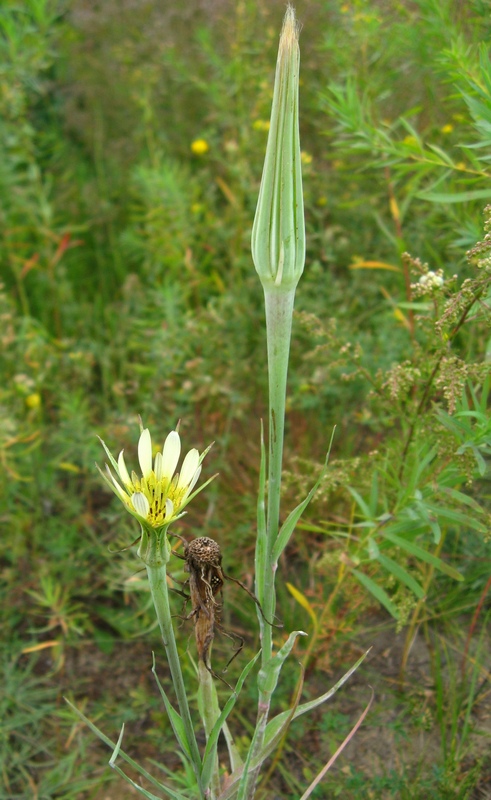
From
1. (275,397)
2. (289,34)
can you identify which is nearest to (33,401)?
(275,397)

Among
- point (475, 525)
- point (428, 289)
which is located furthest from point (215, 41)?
point (475, 525)

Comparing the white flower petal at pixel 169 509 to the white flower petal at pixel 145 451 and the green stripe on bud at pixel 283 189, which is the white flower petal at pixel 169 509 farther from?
the green stripe on bud at pixel 283 189

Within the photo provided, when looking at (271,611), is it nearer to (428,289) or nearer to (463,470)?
(463,470)

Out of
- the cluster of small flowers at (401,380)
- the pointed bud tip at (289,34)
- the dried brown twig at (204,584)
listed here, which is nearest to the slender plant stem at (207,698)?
the dried brown twig at (204,584)

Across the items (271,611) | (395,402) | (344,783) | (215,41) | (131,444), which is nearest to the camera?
(271,611)

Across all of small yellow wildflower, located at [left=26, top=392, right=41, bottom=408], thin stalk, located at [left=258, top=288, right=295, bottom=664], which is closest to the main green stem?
thin stalk, located at [left=258, top=288, right=295, bottom=664]

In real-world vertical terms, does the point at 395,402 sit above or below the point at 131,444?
above

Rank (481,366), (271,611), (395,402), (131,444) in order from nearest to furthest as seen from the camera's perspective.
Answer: (271,611) → (481,366) → (395,402) → (131,444)

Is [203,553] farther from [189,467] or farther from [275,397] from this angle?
[275,397]
